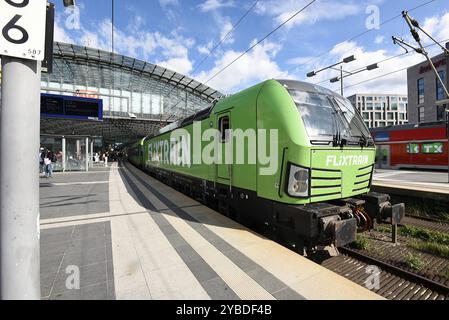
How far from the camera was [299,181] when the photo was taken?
393 cm

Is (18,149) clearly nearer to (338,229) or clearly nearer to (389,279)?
(338,229)

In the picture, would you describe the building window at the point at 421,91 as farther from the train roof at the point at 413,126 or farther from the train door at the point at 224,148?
the train door at the point at 224,148

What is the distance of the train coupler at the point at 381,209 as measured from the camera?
472cm

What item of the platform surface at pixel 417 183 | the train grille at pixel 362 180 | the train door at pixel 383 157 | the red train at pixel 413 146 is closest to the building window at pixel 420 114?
the red train at pixel 413 146

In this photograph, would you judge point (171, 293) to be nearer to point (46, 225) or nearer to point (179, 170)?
point (46, 225)

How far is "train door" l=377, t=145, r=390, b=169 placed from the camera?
863 inches

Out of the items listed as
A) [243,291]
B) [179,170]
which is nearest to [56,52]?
[179,170]

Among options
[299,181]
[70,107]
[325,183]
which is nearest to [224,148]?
[299,181]

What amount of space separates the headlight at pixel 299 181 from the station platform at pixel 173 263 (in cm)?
95

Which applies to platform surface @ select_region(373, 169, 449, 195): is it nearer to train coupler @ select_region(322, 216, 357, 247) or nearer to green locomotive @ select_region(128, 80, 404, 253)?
green locomotive @ select_region(128, 80, 404, 253)

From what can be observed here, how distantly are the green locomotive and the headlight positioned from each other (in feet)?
0.05

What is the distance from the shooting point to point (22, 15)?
1811mm

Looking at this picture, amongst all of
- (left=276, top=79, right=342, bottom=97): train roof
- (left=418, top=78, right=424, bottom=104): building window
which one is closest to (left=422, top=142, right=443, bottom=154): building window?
(left=276, top=79, right=342, bottom=97): train roof

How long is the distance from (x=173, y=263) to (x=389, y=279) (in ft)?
11.2
